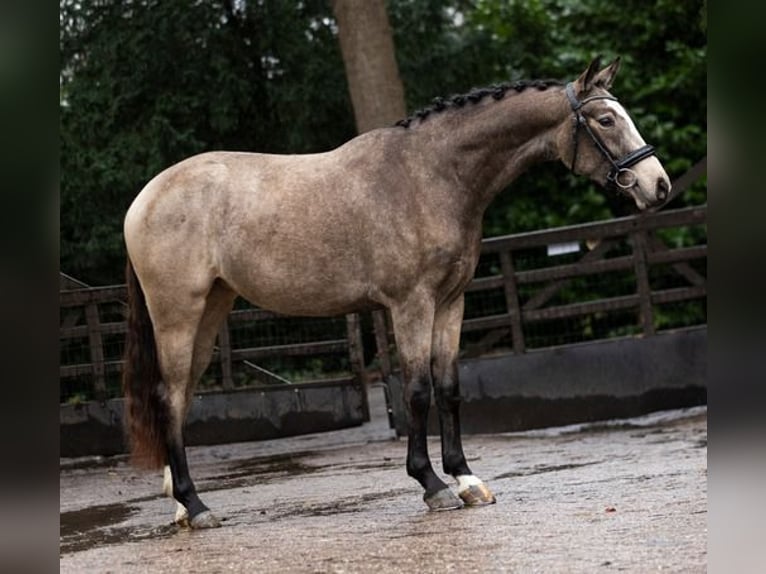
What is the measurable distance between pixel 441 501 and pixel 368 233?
57.8 inches

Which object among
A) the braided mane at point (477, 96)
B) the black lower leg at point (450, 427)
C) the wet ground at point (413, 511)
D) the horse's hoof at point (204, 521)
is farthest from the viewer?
the braided mane at point (477, 96)

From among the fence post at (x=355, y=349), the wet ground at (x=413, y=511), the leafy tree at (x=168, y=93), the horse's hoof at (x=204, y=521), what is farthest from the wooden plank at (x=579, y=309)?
the horse's hoof at (x=204, y=521)

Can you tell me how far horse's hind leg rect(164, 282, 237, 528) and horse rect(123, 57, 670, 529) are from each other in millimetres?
11

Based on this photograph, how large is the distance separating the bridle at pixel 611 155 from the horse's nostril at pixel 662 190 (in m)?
0.12

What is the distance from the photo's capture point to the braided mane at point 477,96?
250 inches

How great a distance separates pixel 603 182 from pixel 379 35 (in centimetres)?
476

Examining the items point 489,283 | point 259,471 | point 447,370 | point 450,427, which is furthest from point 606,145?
point 489,283

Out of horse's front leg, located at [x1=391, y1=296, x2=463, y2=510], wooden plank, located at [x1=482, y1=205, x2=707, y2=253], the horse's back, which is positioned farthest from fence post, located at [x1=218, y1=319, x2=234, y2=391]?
horse's front leg, located at [x1=391, y1=296, x2=463, y2=510]

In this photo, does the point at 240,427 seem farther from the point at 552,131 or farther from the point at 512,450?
the point at 552,131

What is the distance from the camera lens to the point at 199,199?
21.1 feet

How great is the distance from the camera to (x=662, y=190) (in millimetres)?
5898

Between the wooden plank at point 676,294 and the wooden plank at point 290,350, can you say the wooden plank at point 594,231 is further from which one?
the wooden plank at point 290,350

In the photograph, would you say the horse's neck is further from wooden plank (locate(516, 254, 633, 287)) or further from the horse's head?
wooden plank (locate(516, 254, 633, 287))

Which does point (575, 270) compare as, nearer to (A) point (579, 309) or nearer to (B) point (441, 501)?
(A) point (579, 309)
